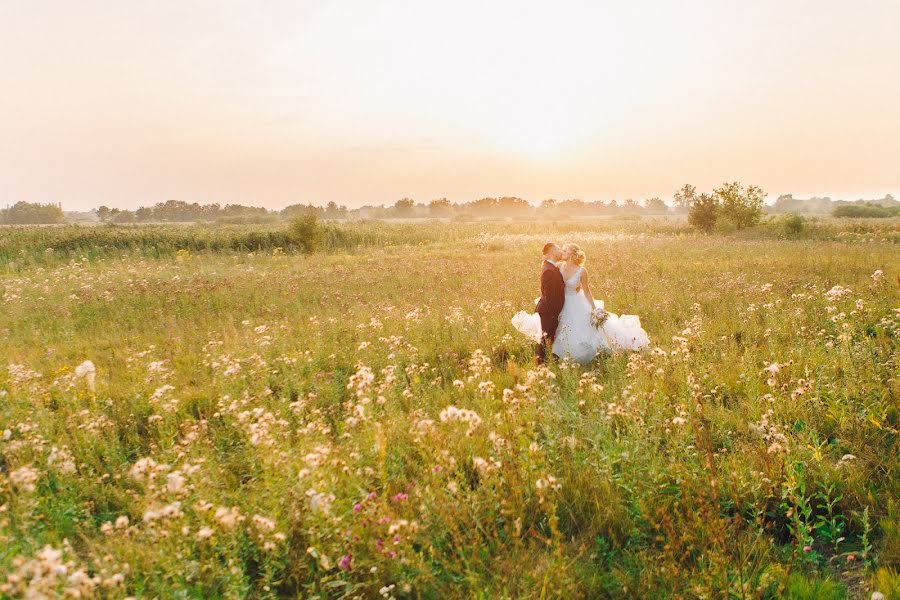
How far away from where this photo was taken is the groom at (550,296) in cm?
865

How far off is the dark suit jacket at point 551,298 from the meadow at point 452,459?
529 mm

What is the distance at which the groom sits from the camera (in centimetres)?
865

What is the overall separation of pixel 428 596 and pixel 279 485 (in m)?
1.35

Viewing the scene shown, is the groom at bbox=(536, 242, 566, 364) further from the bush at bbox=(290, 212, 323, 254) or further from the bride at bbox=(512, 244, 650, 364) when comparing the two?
the bush at bbox=(290, 212, 323, 254)

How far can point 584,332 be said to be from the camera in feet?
28.7

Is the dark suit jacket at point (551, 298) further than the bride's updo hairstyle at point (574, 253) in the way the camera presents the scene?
No

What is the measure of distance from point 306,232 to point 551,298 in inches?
865

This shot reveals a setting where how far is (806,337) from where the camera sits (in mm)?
8180

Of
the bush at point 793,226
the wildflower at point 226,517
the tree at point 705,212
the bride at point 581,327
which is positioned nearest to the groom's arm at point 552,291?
the bride at point 581,327

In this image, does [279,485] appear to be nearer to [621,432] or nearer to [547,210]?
[621,432]

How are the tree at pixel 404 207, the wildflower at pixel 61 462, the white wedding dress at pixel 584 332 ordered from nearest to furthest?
the wildflower at pixel 61 462 < the white wedding dress at pixel 584 332 < the tree at pixel 404 207

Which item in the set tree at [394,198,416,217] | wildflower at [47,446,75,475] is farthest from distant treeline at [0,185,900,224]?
wildflower at [47,446,75,475]

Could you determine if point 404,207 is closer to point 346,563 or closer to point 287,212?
point 287,212

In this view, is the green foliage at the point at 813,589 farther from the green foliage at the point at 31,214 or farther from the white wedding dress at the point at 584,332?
the green foliage at the point at 31,214
